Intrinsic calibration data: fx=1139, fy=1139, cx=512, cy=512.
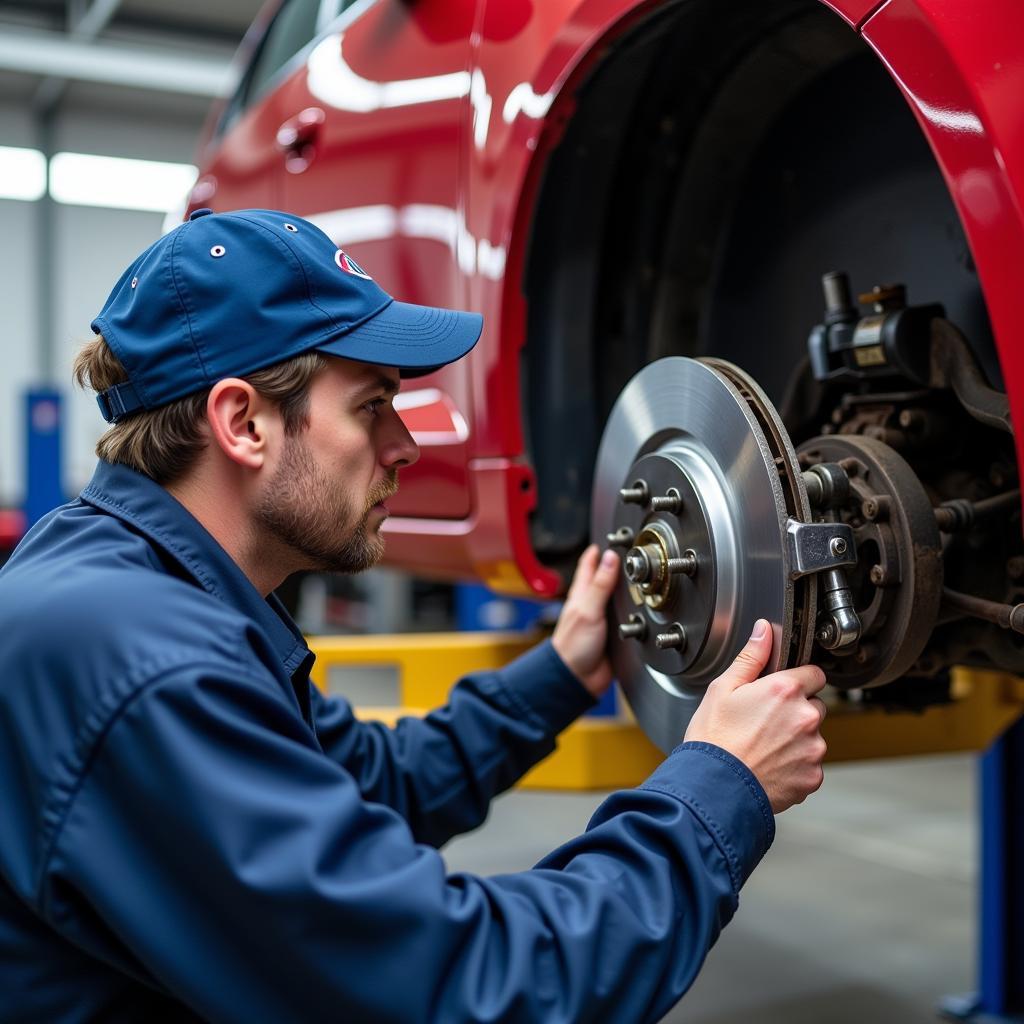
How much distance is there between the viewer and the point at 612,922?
2.43 feet

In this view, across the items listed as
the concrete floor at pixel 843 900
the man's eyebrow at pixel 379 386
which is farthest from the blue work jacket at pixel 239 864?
the concrete floor at pixel 843 900

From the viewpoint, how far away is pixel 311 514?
905 mm

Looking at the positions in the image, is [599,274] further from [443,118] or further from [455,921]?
[455,921]

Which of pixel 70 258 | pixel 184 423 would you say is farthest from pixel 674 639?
pixel 70 258

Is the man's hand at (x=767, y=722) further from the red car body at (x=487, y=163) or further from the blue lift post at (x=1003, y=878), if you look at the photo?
the blue lift post at (x=1003, y=878)

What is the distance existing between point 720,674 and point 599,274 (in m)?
0.58

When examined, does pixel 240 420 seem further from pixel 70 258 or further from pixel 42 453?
pixel 70 258

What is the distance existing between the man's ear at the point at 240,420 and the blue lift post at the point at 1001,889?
5.49 feet

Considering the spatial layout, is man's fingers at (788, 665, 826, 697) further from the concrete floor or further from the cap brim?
the concrete floor

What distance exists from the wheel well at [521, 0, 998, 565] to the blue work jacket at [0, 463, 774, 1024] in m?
0.57

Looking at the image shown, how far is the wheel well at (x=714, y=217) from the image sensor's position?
3.76 ft

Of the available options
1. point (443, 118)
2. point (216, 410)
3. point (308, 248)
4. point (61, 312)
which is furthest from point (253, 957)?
point (61, 312)

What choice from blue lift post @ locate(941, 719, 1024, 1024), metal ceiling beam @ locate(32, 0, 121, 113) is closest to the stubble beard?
blue lift post @ locate(941, 719, 1024, 1024)

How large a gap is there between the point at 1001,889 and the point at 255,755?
1.80 m
